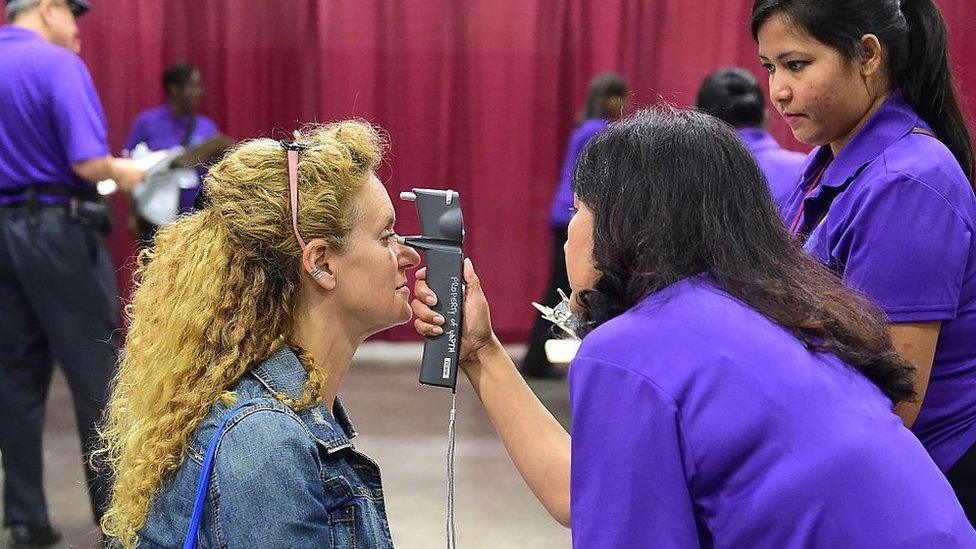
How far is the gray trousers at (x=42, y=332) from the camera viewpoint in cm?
326

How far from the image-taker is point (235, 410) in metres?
1.38

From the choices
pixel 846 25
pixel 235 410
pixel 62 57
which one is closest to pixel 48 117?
pixel 62 57

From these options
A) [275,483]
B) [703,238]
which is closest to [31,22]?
[275,483]

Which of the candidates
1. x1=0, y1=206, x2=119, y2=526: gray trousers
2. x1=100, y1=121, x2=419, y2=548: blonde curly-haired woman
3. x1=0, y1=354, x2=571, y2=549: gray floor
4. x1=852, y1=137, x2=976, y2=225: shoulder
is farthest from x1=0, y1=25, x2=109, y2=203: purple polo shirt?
x1=852, y1=137, x2=976, y2=225: shoulder

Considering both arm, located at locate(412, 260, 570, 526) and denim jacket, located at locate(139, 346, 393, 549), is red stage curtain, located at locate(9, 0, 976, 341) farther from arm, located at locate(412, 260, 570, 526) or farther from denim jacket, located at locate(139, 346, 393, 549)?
denim jacket, located at locate(139, 346, 393, 549)

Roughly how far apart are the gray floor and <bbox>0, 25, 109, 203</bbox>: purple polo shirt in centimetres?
99

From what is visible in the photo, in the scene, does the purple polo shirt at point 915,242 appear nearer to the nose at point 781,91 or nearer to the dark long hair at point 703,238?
the nose at point 781,91

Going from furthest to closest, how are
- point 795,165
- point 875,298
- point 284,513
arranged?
point 795,165 < point 875,298 < point 284,513

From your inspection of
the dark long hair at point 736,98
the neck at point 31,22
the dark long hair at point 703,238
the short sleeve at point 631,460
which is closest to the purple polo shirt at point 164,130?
the neck at point 31,22

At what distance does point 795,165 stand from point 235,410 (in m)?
2.48

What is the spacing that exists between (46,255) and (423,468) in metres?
1.58

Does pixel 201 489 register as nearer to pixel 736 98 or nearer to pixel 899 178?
pixel 899 178

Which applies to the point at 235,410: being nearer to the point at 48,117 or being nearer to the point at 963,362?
the point at 963,362

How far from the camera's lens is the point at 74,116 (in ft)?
10.7
